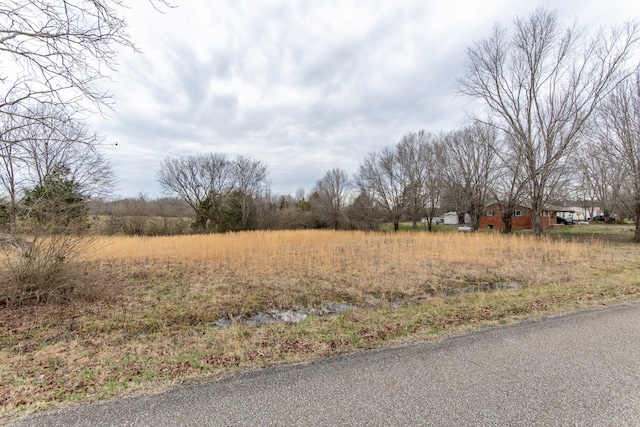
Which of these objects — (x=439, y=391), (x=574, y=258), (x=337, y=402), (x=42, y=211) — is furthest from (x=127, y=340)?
(x=574, y=258)

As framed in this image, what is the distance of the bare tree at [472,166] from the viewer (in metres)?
25.1

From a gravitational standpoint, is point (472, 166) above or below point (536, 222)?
above

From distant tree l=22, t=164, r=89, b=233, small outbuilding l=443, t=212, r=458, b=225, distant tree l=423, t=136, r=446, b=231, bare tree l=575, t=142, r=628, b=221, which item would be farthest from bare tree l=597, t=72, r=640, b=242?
small outbuilding l=443, t=212, r=458, b=225

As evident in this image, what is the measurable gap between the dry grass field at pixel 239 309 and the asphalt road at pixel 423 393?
32 centimetres

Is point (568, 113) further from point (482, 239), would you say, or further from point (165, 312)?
point (165, 312)

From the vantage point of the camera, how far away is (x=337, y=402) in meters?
2.25

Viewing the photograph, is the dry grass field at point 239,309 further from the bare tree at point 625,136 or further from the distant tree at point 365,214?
the distant tree at point 365,214

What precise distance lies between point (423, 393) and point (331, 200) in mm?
38087

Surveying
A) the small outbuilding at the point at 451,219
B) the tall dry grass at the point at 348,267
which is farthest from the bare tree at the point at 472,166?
the small outbuilding at the point at 451,219

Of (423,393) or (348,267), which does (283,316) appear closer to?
(423,393)

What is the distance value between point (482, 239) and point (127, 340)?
596 inches

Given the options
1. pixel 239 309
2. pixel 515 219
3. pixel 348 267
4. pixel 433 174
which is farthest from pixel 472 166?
pixel 239 309

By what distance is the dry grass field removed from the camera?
9.35ft

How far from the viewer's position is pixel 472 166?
26.7m
